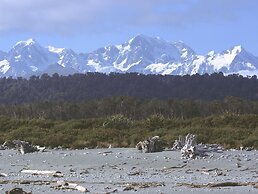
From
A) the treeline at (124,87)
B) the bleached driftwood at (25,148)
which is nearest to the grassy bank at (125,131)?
the bleached driftwood at (25,148)

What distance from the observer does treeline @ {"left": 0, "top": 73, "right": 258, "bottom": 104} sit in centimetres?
15412

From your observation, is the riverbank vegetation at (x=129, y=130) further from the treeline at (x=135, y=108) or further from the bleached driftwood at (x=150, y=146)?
the treeline at (x=135, y=108)

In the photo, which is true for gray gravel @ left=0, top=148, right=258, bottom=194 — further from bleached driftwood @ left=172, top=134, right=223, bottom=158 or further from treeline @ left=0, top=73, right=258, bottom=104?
treeline @ left=0, top=73, right=258, bottom=104

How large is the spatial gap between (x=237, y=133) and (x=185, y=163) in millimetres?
7038

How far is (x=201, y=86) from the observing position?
162 metres

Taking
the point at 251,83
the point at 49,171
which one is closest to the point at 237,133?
the point at 49,171

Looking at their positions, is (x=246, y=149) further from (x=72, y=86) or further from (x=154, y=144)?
(x=72, y=86)

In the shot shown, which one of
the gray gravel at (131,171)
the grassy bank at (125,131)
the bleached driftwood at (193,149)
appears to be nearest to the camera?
the gray gravel at (131,171)

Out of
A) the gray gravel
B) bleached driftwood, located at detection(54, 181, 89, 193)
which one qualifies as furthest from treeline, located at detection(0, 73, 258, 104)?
bleached driftwood, located at detection(54, 181, 89, 193)

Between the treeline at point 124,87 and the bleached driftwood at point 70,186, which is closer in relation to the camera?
the bleached driftwood at point 70,186

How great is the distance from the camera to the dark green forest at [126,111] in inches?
978

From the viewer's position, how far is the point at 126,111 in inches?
2532

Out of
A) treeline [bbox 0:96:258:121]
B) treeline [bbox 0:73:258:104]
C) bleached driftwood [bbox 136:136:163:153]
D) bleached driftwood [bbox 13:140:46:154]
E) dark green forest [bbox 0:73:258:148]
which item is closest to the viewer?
bleached driftwood [bbox 136:136:163:153]

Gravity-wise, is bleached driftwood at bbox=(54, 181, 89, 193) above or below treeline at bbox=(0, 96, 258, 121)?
above
